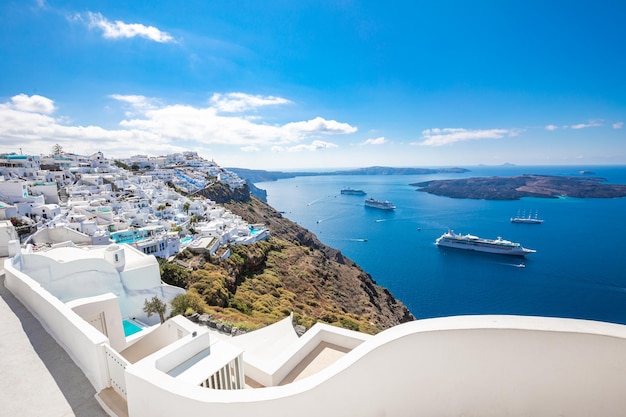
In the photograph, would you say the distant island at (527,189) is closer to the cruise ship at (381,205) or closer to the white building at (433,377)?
the cruise ship at (381,205)

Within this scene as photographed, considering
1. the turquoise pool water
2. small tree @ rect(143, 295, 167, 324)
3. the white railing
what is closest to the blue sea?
small tree @ rect(143, 295, 167, 324)

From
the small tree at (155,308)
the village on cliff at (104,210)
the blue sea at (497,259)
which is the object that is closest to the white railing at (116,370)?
the small tree at (155,308)

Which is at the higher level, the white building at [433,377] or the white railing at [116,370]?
the white building at [433,377]

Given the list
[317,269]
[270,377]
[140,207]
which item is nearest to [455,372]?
[270,377]

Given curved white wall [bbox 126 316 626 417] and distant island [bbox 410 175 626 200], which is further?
distant island [bbox 410 175 626 200]

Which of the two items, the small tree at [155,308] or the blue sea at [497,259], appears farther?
the blue sea at [497,259]

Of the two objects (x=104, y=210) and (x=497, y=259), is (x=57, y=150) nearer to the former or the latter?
(x=104, y=210)

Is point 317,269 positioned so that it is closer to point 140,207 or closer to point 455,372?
point 140,207

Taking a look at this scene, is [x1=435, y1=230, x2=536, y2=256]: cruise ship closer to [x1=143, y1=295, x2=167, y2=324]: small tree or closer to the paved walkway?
[x1=143, y1=295, x2=167, y2=324]: small tree
